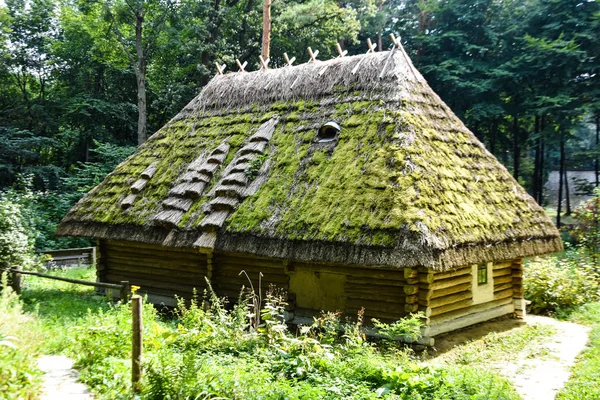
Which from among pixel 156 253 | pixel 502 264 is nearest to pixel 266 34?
pixel 156 253

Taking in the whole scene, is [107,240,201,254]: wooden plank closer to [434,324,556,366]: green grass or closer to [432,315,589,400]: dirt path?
[432,315,589,400]: dirt path

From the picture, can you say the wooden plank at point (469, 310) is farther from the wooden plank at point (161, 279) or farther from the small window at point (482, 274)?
the wooden plank at point (161, 279)

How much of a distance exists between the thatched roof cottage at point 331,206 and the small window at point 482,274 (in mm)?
26

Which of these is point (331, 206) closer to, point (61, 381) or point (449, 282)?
point (449, 282)

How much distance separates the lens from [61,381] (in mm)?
6359

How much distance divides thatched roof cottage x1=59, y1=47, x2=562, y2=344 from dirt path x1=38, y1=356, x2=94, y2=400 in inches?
176

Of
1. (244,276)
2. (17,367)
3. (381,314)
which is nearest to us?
(17,367)

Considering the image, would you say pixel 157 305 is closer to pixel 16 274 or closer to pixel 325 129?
pixel 16 274

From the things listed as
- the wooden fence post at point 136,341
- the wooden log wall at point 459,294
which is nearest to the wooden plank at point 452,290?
the wooden log wall at point 459,294

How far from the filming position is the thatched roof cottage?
9648 mm

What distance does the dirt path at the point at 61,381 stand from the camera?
5895mm

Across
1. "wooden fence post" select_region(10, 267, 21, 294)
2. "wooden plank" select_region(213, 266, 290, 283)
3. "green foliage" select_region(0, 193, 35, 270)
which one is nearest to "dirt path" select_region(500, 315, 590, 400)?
"wooden plank" select_region(213, 266, 290, 283)

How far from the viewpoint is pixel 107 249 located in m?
14.8

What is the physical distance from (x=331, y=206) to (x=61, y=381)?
5.78 meters
